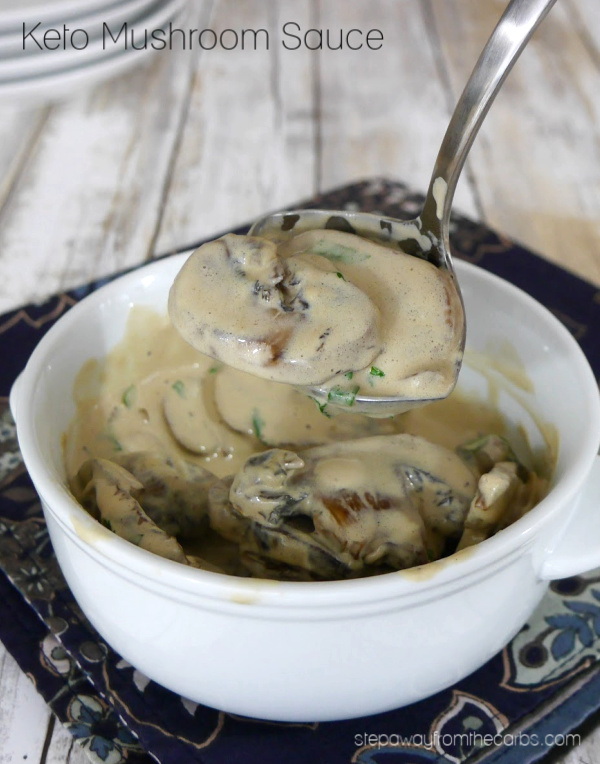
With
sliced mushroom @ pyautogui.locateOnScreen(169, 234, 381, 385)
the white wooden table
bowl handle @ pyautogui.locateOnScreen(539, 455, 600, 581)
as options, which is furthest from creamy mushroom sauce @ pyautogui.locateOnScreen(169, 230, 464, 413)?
the white wooden table

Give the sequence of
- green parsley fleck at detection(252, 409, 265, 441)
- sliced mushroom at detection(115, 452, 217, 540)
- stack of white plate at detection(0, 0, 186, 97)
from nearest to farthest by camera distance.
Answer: sliced mushroom at detection(115, 452, 217, 540), green parsley fleck at detection(252, 409, 265, 441), stack of white plate at detection(0, 0, 186, 97)

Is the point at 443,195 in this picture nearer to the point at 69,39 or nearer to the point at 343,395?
the point at 343,395

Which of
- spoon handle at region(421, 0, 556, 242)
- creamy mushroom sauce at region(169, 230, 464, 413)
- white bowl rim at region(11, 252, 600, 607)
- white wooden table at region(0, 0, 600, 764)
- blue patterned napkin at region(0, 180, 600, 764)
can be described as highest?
spoon handle at region(421, 0, 556, 242)

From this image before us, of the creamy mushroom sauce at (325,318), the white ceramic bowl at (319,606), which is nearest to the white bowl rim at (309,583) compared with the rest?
the white ceramic bowl at (319,606)

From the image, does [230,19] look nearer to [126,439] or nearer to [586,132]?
[586,132]

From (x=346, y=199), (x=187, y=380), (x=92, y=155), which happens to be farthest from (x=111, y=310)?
Answer: (x=92, y=155)

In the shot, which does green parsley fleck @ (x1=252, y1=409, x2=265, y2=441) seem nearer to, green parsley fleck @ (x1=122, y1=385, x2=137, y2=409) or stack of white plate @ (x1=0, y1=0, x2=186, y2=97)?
green parsley fleck @ (x1=122, y1=385, x2=137, y2=409)
